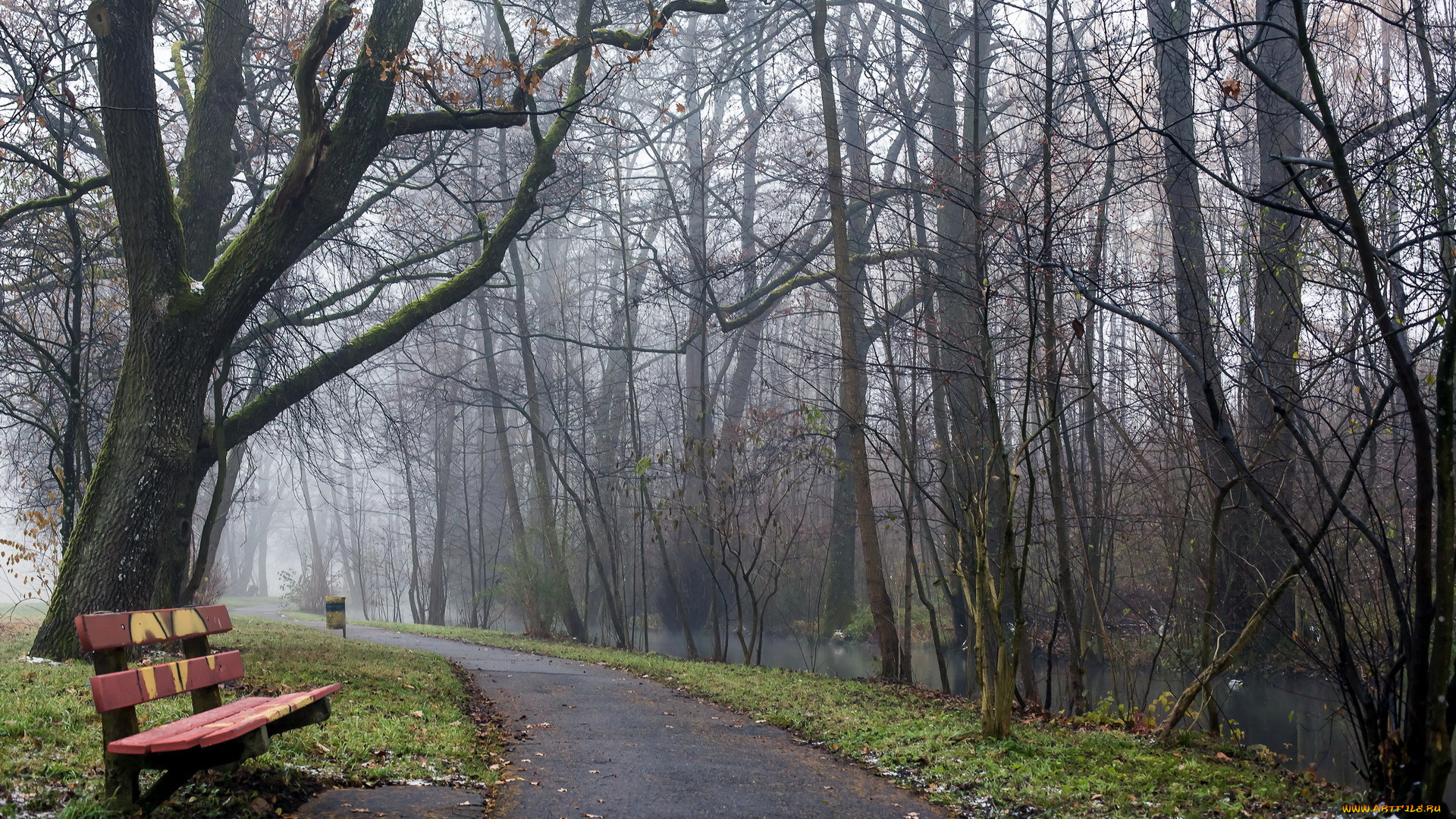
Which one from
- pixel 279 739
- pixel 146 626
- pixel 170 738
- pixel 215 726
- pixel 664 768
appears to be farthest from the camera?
pixel 664 768

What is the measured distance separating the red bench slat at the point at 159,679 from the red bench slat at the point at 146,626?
0.40 feet

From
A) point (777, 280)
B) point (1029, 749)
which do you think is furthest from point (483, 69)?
point (777, 280)

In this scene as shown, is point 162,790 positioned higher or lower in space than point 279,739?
higher

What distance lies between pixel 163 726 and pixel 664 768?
2.79 m

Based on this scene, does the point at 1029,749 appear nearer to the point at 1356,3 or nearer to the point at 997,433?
the point at 997,433

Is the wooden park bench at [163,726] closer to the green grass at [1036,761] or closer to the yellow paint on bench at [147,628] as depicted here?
the yellow paint on bench at [147,628]

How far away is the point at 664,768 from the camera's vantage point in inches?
231

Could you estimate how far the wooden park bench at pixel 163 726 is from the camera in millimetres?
3621

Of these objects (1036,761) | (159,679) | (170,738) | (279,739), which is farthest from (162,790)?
(1036,761)

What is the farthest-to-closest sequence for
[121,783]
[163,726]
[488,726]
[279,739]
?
[488,726]
[279,739]
[163,726]
[121,783]

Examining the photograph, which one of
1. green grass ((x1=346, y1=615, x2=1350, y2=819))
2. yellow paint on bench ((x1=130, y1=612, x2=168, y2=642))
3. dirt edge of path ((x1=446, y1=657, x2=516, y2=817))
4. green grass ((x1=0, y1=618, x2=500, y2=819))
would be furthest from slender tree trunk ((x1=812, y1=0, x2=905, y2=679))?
yellow paint on bench ((x1=130, y1=612, x2=168, y2=642))

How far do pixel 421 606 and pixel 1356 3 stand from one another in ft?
98.7

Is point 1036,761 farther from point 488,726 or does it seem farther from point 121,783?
point 121,783

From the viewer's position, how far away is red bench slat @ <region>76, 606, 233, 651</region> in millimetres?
3775
